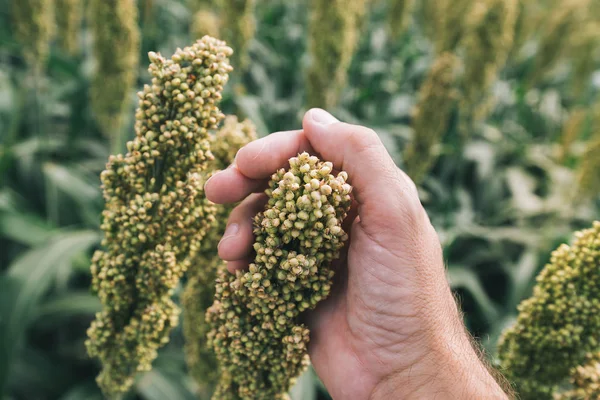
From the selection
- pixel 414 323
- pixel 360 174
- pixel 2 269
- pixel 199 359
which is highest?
pixel 360 174

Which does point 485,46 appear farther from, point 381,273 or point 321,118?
point 381,273

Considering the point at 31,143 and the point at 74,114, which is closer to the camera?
the point at 31,143

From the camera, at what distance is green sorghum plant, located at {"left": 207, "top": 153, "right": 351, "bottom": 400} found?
1.63 meters

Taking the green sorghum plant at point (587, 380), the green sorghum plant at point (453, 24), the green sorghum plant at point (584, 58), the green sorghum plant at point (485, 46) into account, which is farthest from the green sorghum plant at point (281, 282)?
the green sorghum plant at point (584, 58)

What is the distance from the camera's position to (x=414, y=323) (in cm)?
192

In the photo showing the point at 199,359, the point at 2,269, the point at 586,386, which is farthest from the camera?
the point at 2,269

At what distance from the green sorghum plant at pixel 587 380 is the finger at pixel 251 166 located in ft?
6.21

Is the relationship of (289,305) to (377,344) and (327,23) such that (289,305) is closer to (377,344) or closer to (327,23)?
(377,344)

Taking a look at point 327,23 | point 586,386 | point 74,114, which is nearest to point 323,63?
point 327,23

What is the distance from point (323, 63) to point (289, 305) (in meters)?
3.75

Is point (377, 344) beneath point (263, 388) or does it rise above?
above

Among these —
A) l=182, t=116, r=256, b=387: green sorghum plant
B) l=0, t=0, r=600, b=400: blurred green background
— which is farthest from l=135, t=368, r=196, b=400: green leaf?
l=182, t=116, r=256, b=387: green sorghum plant

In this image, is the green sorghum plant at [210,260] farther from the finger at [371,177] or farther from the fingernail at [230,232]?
the finger at [371,177]

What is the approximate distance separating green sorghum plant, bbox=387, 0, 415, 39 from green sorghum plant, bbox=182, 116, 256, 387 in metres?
5.17
